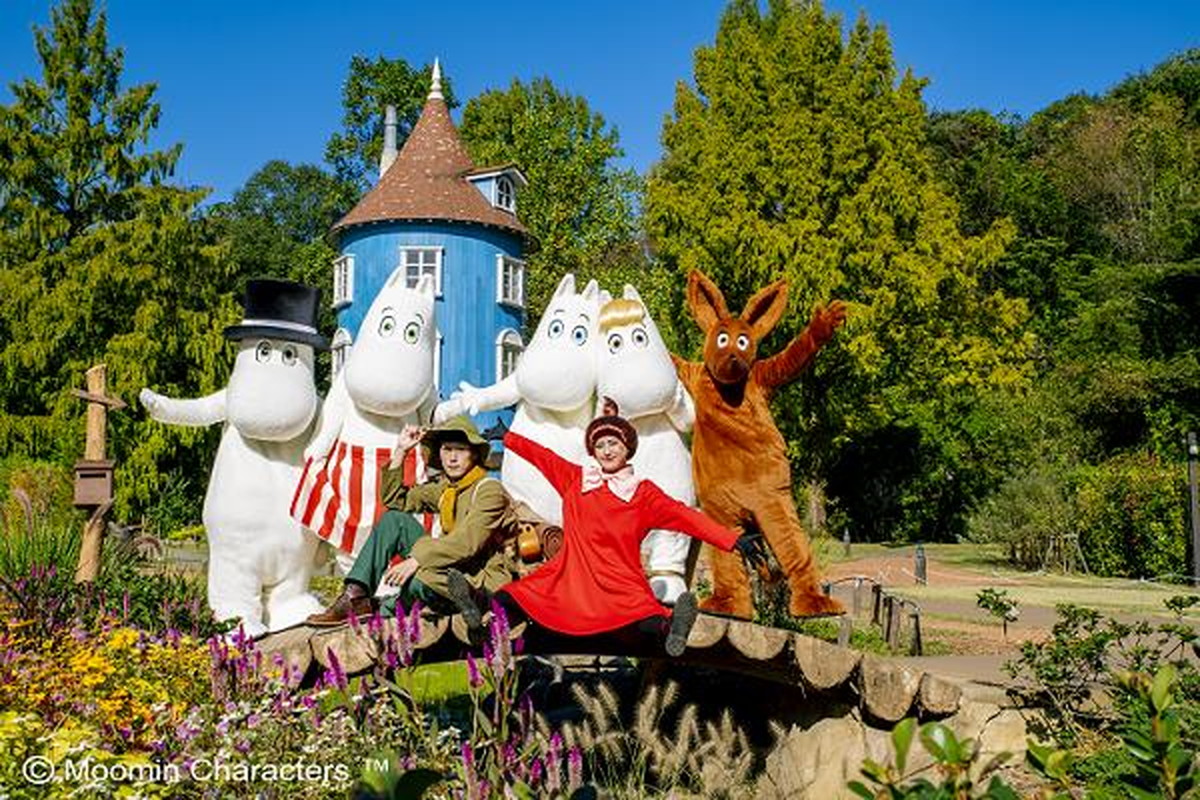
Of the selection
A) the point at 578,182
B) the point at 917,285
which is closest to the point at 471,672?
the point at 917,285

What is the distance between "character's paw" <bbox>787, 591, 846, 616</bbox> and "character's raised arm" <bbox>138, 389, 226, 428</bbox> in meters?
3.78

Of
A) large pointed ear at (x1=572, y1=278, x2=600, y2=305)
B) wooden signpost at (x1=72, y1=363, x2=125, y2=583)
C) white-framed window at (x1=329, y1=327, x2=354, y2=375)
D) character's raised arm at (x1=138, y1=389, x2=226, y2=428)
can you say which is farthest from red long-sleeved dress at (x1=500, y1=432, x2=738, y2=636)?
white-framed window at (x1=329, y1=327, x2=354, y2=375)

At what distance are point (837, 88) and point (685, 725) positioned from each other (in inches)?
725

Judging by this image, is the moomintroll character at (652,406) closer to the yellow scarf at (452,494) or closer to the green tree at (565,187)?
the yellow scarf at (452,494)

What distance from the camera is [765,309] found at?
7.02 m

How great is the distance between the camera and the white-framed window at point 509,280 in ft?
76.6

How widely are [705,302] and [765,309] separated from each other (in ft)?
1.23

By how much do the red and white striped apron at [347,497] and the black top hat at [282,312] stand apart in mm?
812

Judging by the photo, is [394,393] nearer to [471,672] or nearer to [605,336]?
[605,336]

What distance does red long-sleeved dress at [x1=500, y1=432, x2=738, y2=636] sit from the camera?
16.9 feet

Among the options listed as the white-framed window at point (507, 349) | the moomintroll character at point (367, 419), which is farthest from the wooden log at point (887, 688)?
the white-framed window at point (507, 349)

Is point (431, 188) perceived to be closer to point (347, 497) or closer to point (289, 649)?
point (347, 497)

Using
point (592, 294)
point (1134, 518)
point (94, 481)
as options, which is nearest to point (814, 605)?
point (592, 294)

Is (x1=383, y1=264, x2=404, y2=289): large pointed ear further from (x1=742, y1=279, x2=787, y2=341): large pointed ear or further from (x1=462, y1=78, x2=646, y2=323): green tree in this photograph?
(x1=462, y1=78, x2=646, y2=323): green tree
